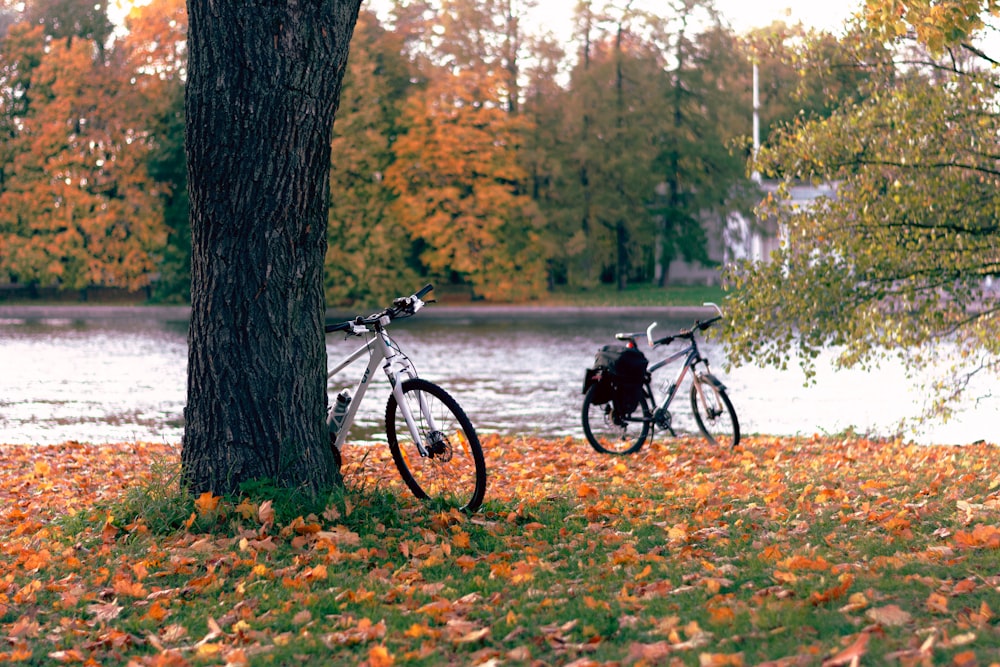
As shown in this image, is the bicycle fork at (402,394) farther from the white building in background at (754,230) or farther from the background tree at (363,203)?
the white building in background at (754,230)

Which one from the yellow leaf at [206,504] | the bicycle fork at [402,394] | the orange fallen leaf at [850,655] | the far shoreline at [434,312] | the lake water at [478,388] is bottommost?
the lake water at [478,388]

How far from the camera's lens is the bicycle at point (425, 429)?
6.51 m

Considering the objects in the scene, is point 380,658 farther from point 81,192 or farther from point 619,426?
point 81,192

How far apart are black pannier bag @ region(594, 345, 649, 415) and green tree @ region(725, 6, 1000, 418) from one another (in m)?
1.13

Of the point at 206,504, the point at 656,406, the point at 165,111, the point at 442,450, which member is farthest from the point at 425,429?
the point at 165,111

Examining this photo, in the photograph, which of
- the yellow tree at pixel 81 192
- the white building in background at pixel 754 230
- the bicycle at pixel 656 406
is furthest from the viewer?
the white building in background at pixel 754 230

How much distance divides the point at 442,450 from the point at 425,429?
16cm

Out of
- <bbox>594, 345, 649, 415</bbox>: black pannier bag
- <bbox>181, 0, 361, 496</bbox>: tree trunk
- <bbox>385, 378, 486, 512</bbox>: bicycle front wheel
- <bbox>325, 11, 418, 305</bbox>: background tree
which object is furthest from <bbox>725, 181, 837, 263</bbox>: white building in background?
<bbox>181, 0, 361, 496</bbox>: tree trunk

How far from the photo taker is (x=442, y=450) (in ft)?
21.7

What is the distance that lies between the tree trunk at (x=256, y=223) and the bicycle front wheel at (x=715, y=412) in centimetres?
492

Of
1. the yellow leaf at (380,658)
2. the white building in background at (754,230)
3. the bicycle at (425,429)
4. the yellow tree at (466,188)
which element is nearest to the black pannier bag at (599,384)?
the bicycle at (425,429)

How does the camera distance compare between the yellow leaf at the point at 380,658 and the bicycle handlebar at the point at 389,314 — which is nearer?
the yellow leaf at the point at 380,658

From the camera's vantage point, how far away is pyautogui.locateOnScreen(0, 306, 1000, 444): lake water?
41.0ft

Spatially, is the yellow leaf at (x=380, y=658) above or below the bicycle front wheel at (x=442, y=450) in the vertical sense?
below
